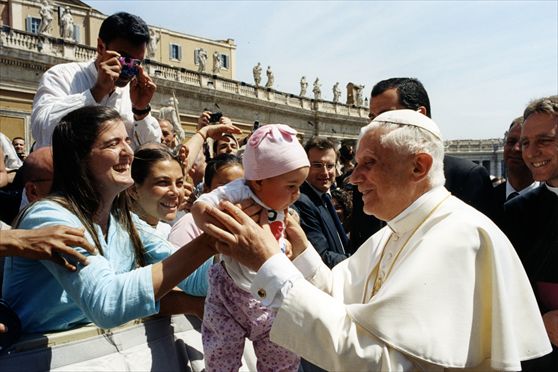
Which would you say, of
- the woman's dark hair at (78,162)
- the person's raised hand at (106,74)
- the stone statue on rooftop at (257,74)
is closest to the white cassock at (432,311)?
the woman's dark hair at (78,162)

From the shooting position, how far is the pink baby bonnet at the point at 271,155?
249cm

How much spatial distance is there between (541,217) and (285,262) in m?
2.28

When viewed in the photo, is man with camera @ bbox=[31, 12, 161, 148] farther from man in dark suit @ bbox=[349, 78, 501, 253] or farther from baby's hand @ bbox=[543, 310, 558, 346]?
baby's hand @ bbox=[543, 310, 558, 346]

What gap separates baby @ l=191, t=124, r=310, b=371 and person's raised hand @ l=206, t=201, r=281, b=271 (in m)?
0.21

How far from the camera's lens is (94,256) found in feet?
7.07

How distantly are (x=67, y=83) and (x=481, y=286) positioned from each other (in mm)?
2894

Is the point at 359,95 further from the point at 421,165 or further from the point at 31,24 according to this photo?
the point at 421,165

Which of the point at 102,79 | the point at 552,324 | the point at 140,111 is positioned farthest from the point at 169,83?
the point at 552,324

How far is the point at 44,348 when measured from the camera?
2.11 metres

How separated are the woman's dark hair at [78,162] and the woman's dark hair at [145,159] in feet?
4.69

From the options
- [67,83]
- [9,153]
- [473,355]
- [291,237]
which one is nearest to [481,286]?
[473,355]

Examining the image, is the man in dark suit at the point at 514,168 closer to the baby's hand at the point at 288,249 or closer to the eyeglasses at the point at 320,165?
the eyeglasses at the point at 320,165

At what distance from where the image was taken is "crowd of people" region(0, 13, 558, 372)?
197 cm

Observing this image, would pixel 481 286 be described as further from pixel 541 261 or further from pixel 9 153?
pixel 9 153
